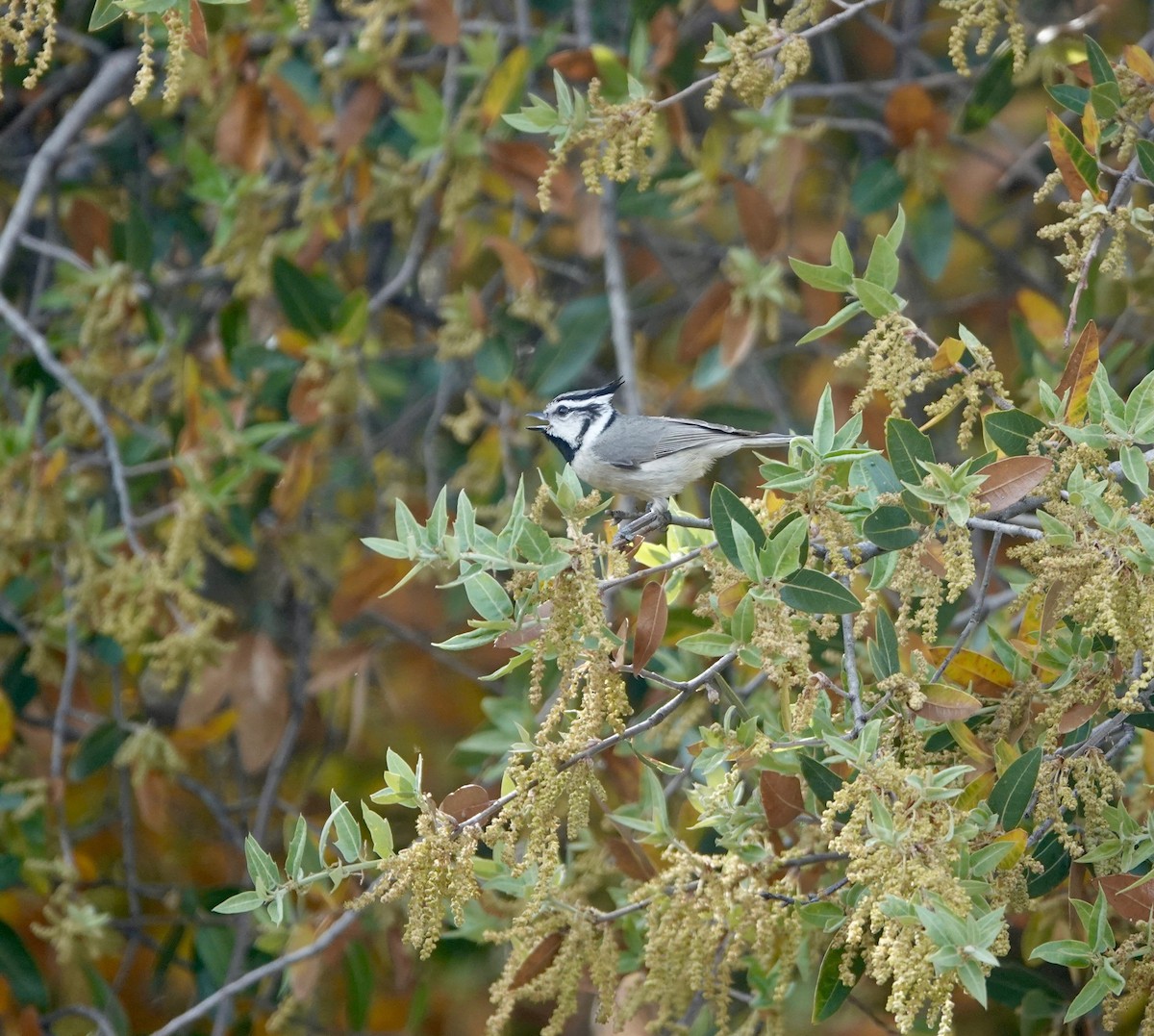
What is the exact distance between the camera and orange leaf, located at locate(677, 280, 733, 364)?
5.01 metres

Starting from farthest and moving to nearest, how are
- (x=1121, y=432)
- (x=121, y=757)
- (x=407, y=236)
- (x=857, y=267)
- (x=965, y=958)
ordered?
(x=857, y=267)
(x=407, y=236)
(x=121, y=757)
(x=1121, y=432)
(x=965, y=958)

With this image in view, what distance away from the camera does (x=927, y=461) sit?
2.60 m

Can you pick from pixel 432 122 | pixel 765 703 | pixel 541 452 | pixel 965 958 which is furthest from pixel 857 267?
pixel 965 958

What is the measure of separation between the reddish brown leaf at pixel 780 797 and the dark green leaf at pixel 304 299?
106 inches

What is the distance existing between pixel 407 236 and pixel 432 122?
2.21 feet

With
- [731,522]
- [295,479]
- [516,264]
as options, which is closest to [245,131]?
[516,264]

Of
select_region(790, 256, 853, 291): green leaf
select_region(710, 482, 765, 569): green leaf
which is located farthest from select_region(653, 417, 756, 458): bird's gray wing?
select_region(710, 482, 765, 569): green leaf

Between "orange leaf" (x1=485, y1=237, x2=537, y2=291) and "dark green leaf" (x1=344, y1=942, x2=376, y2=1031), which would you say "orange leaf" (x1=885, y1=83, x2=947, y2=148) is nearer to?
"orange leaf" (x1=485, y1=237, x2=537, y2=291)

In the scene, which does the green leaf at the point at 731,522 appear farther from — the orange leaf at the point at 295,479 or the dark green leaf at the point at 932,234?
the dark green leaf at the point at 932,234

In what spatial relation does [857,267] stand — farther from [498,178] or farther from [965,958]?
[965,958]

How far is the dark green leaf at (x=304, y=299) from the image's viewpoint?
4.83m

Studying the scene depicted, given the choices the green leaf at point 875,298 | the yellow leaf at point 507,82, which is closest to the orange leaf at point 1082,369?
the green leaf at point 875,298

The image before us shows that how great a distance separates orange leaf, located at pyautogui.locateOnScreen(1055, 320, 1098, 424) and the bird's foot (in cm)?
97

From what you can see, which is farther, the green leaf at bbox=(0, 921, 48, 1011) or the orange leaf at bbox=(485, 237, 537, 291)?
the orange leaf at bbox=(485, 237, 537, 291)
